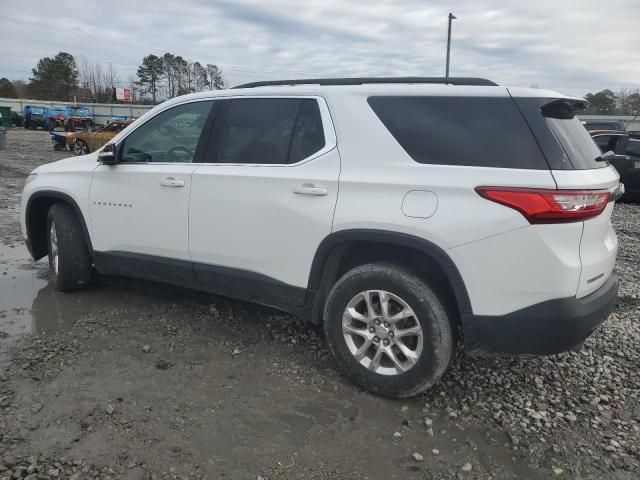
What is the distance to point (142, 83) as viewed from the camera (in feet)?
269

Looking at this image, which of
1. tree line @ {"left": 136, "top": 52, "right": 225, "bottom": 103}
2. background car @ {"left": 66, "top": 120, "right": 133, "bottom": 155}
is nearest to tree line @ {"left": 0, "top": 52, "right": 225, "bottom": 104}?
tree line @ {"left": 136, "top": 52, "right": 225, "bottom": 103}

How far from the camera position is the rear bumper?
2.74 metres

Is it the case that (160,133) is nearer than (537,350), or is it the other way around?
(537,350)

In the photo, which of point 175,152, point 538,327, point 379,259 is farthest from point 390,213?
point 175,152

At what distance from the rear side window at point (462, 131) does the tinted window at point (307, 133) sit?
42 cm

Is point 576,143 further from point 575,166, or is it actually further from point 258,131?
point 258,131

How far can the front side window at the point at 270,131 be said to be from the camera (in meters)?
3.49

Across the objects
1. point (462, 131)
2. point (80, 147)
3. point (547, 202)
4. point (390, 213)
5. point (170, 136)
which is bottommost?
point (80, 147)

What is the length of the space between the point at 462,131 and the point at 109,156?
2909mm

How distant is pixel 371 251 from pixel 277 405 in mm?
1117

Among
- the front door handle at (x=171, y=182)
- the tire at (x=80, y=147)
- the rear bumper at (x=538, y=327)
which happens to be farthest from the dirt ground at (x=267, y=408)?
the tire at (x=80, y=147)

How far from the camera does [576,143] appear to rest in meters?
2.95

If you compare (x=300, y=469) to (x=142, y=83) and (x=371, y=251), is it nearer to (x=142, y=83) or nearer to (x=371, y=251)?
(x=371, y=251)

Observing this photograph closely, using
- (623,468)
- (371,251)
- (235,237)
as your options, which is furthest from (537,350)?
(235,237)
